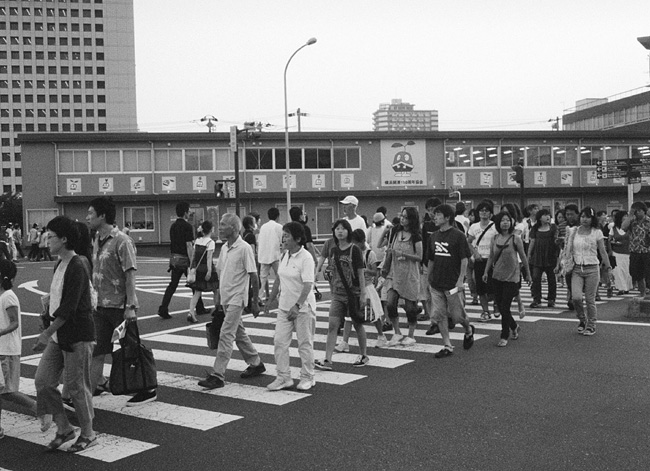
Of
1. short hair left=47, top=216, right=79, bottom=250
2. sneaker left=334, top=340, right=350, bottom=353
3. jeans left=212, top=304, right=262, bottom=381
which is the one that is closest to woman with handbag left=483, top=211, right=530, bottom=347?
sneaker left=334, top=340, right=350, bottom=353

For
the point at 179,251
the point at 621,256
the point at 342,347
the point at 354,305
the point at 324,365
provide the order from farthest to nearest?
1. the point at 621,256
2. the point at 179,251
3. the point at 342,347
4. the point at 324,365
5. the point at 354,305

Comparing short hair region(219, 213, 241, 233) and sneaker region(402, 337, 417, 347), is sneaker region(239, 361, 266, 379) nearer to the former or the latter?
short hair region(219, 213, 241, 233)

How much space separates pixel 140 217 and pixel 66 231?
35633mm

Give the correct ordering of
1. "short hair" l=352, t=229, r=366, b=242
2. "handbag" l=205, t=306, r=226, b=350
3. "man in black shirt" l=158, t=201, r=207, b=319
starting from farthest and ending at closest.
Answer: "man in black shirt" l=158, t=201, r=207, b=319 → "short hair" l=352, t=229, r=366, b=242 → "handbag" l=205, t=306, r=226, b=350

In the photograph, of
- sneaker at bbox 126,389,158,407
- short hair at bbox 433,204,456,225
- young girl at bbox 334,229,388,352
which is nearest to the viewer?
sneaker at bbox 126,389,158,407

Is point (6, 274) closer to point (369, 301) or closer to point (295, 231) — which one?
point (295, 231)

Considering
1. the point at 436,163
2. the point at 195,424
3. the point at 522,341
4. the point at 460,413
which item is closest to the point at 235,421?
the point at 195,424

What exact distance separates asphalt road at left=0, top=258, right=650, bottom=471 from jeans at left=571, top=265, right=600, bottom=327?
633mm

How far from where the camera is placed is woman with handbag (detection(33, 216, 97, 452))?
5.52m

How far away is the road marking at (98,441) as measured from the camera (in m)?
5.50

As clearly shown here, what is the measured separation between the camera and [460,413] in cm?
639

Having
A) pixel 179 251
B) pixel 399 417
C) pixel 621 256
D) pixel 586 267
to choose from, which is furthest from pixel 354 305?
pixel 621 256

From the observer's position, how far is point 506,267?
10.0 m

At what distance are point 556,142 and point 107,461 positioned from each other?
4328 centimetres
